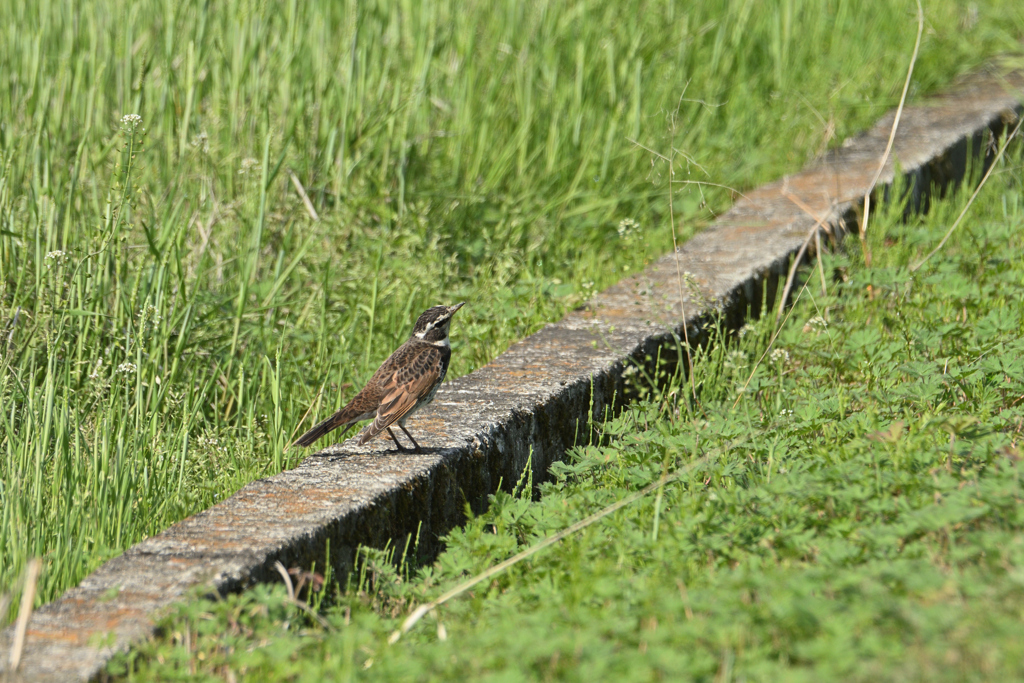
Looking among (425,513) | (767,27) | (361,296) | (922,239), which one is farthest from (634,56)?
(425,513)

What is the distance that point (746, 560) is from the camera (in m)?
Result: 3.00

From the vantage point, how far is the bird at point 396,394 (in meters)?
3.87

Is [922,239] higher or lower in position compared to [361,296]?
higher

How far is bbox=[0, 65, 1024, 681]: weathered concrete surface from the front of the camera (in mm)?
2844

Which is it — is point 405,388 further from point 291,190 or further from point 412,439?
point 291,190

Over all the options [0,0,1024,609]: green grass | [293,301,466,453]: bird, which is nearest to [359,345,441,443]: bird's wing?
[293,301,466,453]: bird

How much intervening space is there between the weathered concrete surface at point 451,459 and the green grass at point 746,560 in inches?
5.9

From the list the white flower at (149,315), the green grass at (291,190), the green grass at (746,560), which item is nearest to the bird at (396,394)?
the green grass at (291,190)

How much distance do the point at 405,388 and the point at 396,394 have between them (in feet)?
0.14

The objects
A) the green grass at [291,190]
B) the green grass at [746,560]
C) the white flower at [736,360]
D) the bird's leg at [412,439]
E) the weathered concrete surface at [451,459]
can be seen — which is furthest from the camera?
the white flower at [736,360]

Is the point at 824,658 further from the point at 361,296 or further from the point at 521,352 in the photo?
the point at 361,296

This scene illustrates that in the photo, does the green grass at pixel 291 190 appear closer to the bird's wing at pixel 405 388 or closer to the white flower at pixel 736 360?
the bird's wing at pixel 405 388

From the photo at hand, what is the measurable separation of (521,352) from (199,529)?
196 centimetres

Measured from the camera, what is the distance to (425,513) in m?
3.65
